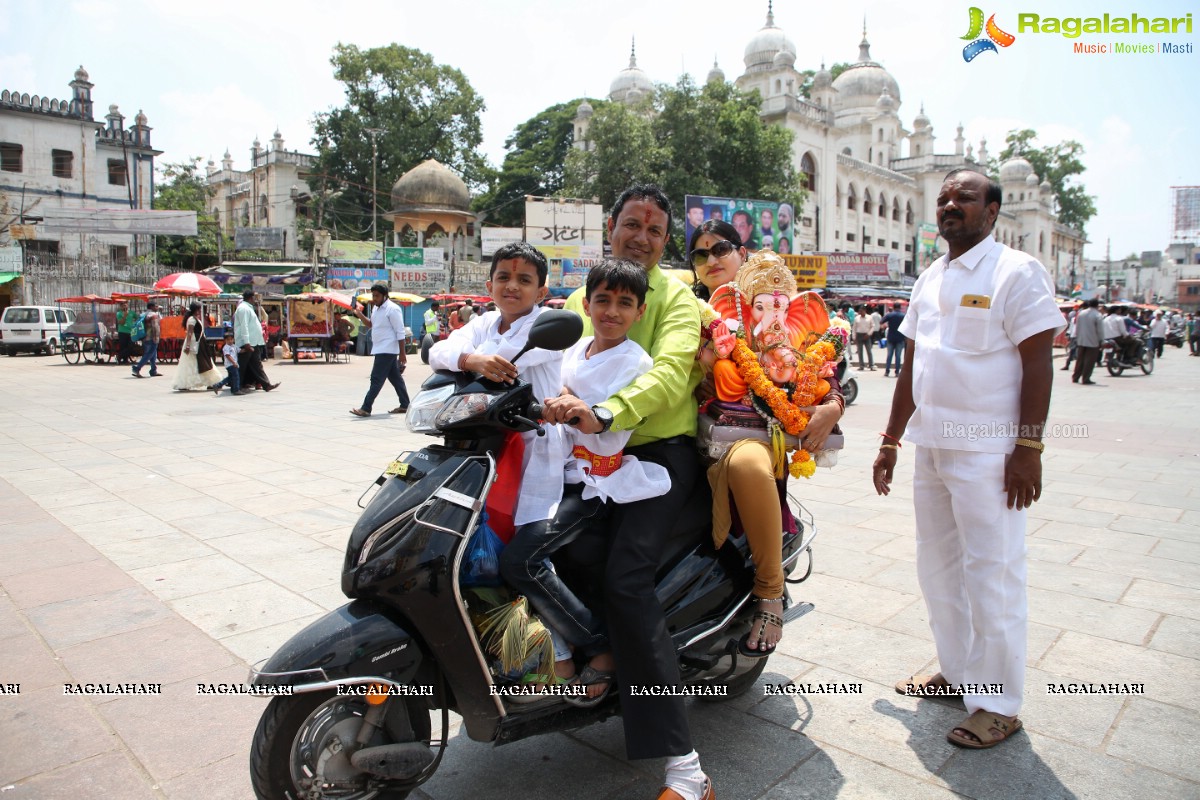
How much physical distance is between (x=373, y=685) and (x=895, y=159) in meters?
68.5

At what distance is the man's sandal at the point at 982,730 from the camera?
260cm

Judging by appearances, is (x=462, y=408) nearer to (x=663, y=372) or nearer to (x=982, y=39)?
(x=663, y=372)

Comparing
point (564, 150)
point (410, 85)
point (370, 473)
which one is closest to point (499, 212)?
point (564, 150)

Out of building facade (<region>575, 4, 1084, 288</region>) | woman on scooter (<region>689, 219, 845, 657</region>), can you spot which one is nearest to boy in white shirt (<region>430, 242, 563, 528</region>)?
woman on scooter (<region>689, 219, 845, 657</region>)

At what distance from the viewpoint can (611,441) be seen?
92.0 inches

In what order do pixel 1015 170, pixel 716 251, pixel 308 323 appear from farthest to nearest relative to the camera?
pixel 1015 170
pixel 308 323
pixel 716 251

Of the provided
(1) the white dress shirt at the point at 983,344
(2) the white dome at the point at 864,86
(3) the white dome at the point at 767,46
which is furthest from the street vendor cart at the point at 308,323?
(2) the white dome at the point at 864,86

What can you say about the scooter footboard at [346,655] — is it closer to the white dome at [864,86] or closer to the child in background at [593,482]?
the child in background at [593,482]

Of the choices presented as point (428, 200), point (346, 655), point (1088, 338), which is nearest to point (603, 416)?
point (346, 655)

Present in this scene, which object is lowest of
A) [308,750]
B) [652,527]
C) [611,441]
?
[308,750]

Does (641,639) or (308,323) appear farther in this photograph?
(308,323)

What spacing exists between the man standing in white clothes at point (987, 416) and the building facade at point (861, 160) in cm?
3909

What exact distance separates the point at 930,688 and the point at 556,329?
2.09 m

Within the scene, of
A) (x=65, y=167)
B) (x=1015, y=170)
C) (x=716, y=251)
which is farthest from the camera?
(x=1015, y=170)
